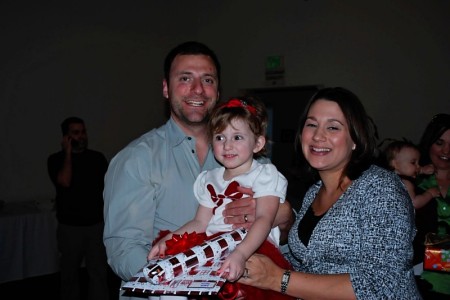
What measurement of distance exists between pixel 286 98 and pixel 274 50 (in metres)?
0.98

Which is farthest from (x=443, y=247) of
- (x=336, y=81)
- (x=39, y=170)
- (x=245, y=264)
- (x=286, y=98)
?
(x=39, y=170)

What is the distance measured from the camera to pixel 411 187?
3562 millimetres

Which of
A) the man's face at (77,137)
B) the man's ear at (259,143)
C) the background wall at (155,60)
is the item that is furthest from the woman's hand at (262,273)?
the background wall at (155,60)

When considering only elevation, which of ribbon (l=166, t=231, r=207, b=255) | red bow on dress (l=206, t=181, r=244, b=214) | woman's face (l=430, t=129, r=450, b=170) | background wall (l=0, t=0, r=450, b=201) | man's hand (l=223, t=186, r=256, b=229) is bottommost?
ribbon (l=166, t=231, r=207, b=255)

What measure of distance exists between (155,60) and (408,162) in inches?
232

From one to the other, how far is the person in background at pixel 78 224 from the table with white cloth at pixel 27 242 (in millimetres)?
1001

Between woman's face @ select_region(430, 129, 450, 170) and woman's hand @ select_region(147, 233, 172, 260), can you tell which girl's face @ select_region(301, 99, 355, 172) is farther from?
woman's face @ select_region(430, 129, 450, 170)

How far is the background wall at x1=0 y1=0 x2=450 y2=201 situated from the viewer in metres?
5.92

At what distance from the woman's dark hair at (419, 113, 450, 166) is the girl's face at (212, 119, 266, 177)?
2.51 meters

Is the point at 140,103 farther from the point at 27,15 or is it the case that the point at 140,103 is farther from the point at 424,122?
the point at 424,122

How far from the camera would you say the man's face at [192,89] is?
7.31 feet

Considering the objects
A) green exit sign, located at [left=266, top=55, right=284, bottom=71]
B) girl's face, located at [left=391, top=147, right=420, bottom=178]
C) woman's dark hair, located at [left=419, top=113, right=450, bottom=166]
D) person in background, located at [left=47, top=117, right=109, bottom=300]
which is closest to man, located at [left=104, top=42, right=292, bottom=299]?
girl's face, located at [left=391, top=147, right=420, bottom=178]

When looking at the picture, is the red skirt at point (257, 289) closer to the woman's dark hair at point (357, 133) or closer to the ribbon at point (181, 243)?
the ribbon at point (181, 243)

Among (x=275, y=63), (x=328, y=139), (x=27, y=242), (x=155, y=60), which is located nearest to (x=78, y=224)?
(x=27, y=242)
